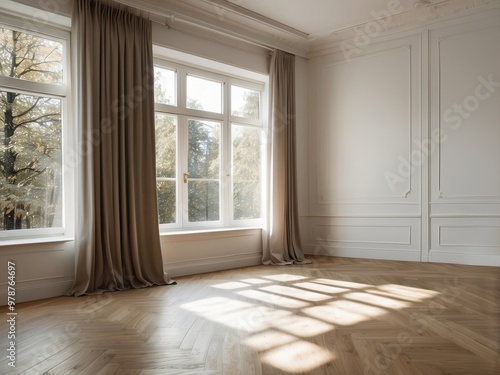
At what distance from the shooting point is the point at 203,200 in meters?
5.25

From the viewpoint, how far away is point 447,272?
452cm

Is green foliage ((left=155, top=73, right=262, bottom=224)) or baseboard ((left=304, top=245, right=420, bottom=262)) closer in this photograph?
green foliage ((left=155, top=73, right=262, bottom=224))

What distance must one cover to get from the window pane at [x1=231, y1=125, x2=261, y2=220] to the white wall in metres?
0.81

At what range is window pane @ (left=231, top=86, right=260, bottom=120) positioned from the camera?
18.7ft

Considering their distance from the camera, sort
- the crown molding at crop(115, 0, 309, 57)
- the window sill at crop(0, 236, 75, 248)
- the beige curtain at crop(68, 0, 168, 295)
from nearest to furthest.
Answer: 1. the window sill at crop(0, 236, 75, 248)
2. the beige curtain at crop(68, 0, 168, 295)
3. the crown molding at crop(115, 0, 309, 57)

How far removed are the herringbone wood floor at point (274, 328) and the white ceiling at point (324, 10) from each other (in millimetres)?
3216

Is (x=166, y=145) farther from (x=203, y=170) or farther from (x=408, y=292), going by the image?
(x=408, y=292)

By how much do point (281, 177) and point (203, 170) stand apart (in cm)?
112

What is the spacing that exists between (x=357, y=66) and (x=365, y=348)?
457 centimetres

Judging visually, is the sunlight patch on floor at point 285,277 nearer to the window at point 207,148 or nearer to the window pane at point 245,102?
the window at point 207,148

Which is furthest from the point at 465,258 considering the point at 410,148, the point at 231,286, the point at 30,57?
the point at 30,57

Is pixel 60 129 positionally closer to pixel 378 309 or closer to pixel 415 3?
pixel 378 309

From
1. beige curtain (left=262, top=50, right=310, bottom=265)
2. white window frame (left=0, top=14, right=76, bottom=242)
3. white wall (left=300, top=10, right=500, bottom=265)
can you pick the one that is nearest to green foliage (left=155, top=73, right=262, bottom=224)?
beige curtain (left=262, top=50, right=310, bottom=265)

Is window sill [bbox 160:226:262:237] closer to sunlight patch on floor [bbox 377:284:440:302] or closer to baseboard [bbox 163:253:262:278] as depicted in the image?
baseboard [bbox 163:253:262:278]
